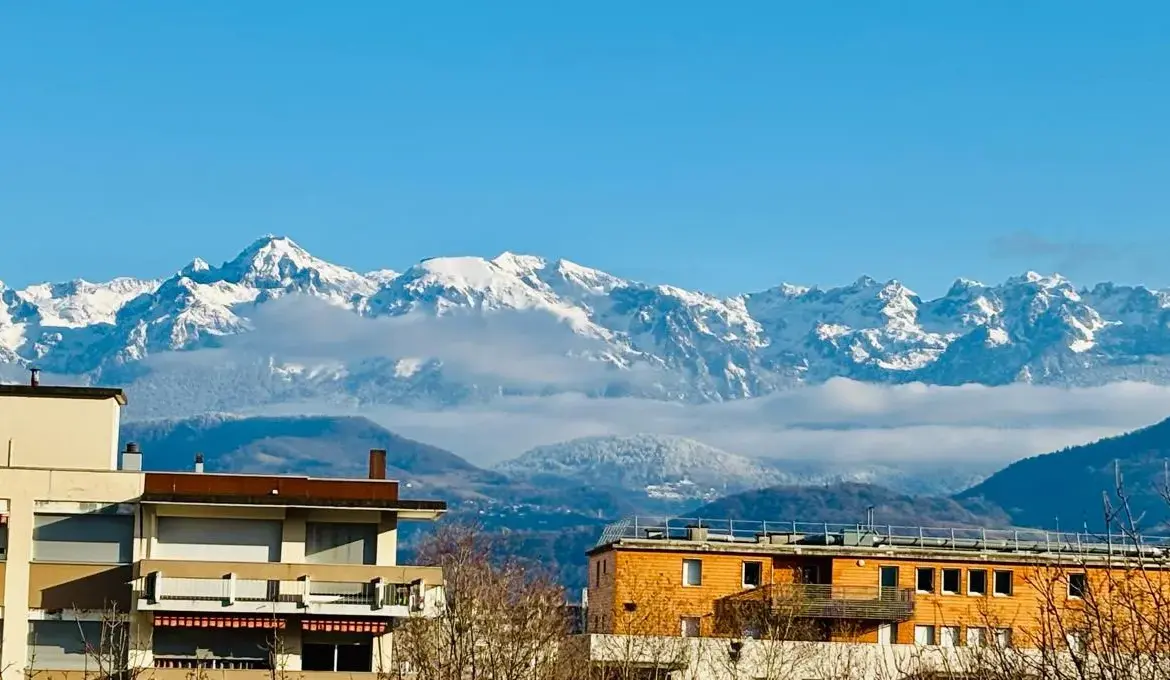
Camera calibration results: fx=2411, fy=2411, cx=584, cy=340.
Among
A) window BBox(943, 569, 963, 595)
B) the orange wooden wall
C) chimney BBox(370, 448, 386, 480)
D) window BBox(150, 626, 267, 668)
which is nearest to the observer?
window BBox(150, 626, 267, 668)

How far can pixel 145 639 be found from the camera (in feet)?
222

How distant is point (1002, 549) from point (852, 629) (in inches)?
460

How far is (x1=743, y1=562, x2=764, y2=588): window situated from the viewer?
105938mm

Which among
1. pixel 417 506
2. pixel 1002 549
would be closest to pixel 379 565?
pixel 417 506

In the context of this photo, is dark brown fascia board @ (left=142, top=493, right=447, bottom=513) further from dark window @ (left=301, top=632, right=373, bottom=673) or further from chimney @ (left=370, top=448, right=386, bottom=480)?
chimney @ (left=370, top=448, right=386, bottom=480)

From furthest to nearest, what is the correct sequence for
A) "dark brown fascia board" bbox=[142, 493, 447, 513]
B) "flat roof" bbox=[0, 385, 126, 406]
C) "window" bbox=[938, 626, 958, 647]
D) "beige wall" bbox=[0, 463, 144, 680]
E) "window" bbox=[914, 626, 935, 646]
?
"window" bbox=[914, 626, 935, 646]
"window" bbox=[938, 626, 958, 647]
"flat roof" bbox=[0, 385, 126, 406]
"dark brown fascia board" bbox=[142, 493, 447, 513]
"beige wall" bbox=[0, 463, 144, 680]

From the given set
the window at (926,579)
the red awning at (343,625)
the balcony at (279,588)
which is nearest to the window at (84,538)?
the balcony at (279,588)

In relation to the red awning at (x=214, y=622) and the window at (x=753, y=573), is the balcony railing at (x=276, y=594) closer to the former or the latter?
the red awning at (x=214, y=622)

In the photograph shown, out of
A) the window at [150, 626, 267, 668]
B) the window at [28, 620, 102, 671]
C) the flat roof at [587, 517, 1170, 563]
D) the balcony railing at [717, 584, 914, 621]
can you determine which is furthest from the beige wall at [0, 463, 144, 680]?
the balcony railing at [717, 584, 914, 621]

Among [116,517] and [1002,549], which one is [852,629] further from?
[116,517]

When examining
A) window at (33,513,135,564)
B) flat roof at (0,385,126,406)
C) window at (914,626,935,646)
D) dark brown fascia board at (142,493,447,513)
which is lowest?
window at (914,626,935,646)

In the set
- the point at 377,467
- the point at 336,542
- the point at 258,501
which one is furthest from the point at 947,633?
the point at 258,501

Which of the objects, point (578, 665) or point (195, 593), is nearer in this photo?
point (195, 593)

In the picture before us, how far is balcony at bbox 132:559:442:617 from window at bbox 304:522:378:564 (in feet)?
3.35
